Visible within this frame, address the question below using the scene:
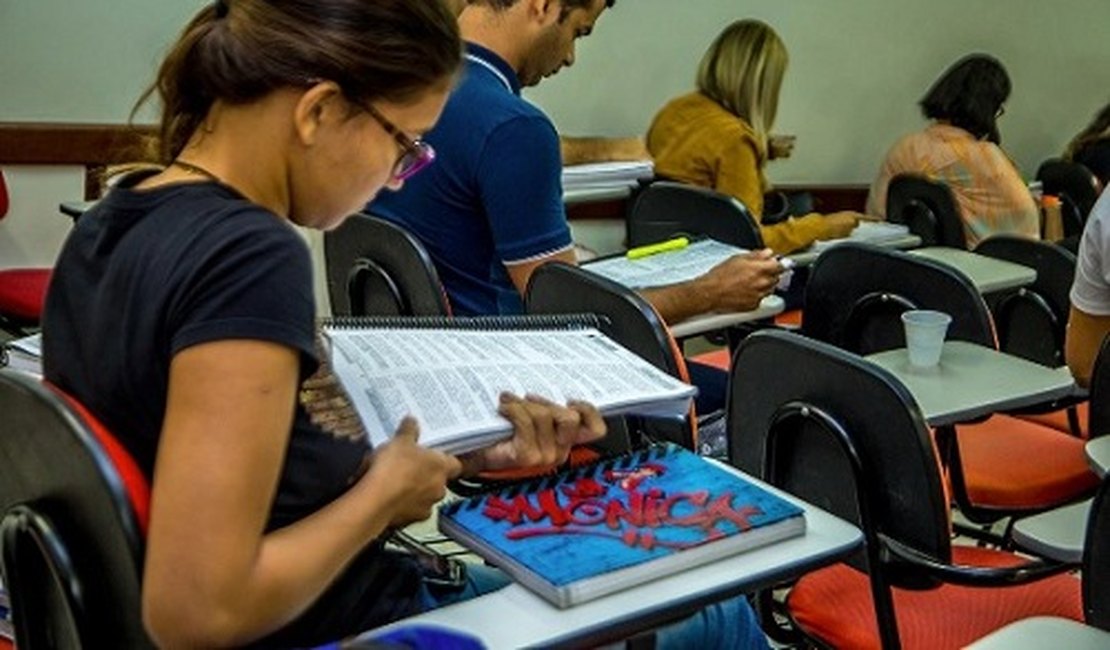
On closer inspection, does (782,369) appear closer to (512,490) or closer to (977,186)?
(512,490)

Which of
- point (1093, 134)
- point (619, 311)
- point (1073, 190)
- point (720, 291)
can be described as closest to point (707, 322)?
point (720, 291)

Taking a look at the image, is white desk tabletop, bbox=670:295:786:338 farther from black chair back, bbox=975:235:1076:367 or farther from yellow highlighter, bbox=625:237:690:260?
black chair back, bbox=975:235:1076:367

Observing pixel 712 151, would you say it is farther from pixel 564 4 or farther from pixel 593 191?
pixel 564 4

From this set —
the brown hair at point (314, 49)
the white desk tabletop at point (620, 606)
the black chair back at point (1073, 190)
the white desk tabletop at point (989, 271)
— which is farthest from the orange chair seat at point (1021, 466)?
the black chair back at point (1073, 190)

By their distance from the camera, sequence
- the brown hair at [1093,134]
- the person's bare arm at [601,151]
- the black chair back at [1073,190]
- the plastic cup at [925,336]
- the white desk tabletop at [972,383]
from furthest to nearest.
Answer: the brown hair at [1093,134] < the black chair back at [1073,190] < the person's bare arm at [601,151] < the plastic cup at [925,336] < the white desk tabletop at [972,383]

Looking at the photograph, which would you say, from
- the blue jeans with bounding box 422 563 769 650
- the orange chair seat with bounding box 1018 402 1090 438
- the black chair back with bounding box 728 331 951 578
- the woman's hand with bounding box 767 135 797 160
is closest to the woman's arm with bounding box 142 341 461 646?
the blue jeans with bounding box 422 563 769 650

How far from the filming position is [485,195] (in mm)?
1973

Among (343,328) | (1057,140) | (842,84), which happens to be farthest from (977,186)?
(343,328)

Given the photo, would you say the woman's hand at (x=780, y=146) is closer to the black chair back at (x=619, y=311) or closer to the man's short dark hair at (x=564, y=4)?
the man's short dark hair at (x=564, y=4)

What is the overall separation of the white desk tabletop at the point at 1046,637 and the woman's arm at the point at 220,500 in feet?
2.15

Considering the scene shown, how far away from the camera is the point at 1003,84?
4523 millimetres

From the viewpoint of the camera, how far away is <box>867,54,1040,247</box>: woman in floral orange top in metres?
4.21

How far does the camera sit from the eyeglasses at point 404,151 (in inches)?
41.9

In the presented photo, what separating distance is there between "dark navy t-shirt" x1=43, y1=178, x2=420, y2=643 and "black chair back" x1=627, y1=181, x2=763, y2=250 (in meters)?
1.90
